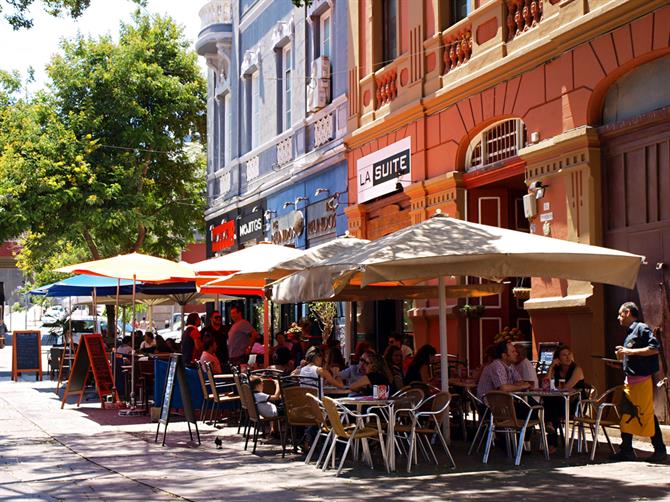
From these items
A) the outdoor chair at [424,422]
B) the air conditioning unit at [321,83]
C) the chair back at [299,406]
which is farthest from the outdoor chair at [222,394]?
the air conditioning unit at [321,83]

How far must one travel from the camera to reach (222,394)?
1584cm

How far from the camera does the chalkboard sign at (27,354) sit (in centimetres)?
2826

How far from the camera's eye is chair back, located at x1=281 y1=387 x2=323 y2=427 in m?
11.6

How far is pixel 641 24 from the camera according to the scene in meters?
12.9

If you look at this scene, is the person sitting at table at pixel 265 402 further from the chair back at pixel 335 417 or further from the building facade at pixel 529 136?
the building facade at pixel 529 136

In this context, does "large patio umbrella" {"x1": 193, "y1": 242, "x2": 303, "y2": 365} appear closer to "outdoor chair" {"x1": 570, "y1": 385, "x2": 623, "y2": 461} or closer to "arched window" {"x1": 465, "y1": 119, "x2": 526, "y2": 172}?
"arched window" {"x1": 465, "y1": 119, "x2": 526, "y2": 172}

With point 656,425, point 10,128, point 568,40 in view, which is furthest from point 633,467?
point 10,128

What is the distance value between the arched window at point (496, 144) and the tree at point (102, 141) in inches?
688

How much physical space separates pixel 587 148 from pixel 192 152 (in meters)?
27.3

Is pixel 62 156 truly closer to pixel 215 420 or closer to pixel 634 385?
pixel 215 420

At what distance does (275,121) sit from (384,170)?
7245 millimetres

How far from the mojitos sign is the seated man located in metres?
7.20

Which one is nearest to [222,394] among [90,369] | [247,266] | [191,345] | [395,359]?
[247,266]

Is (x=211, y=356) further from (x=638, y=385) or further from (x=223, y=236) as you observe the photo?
(x=223, y=236)
